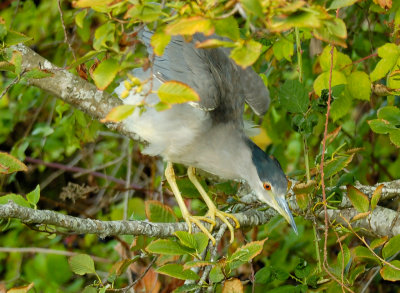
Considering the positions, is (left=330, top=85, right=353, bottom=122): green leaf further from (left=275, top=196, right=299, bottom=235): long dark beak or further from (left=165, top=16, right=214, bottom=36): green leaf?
(left=165, top=16, right=214, bottom=36): green leaf

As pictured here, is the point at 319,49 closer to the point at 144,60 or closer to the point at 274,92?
the point at 274,92

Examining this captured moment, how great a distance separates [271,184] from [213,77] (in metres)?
0.62

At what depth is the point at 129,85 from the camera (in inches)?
63.8

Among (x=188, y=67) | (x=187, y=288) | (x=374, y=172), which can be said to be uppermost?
(x=188, y=67)

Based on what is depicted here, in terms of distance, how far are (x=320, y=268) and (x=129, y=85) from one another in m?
1.20

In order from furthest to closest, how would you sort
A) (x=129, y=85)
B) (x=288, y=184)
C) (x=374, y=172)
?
1. (x=374, y=172)
2. (x=288, y=184)
3. (x=129, y=85)

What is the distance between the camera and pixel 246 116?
4.17m

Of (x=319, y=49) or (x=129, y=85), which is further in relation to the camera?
(x=319, y=49)

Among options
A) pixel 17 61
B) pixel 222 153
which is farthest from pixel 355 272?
pixel 17 61

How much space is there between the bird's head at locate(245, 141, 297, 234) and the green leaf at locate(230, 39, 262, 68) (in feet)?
A: 4.60

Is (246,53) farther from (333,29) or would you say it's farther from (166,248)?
(166,248)

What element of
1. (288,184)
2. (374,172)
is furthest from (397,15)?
(374,172)

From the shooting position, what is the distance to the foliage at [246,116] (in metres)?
1.58

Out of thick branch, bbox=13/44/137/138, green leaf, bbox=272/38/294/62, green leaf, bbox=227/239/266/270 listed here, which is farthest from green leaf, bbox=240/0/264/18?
thick branch, bbox=13/44/137/138
